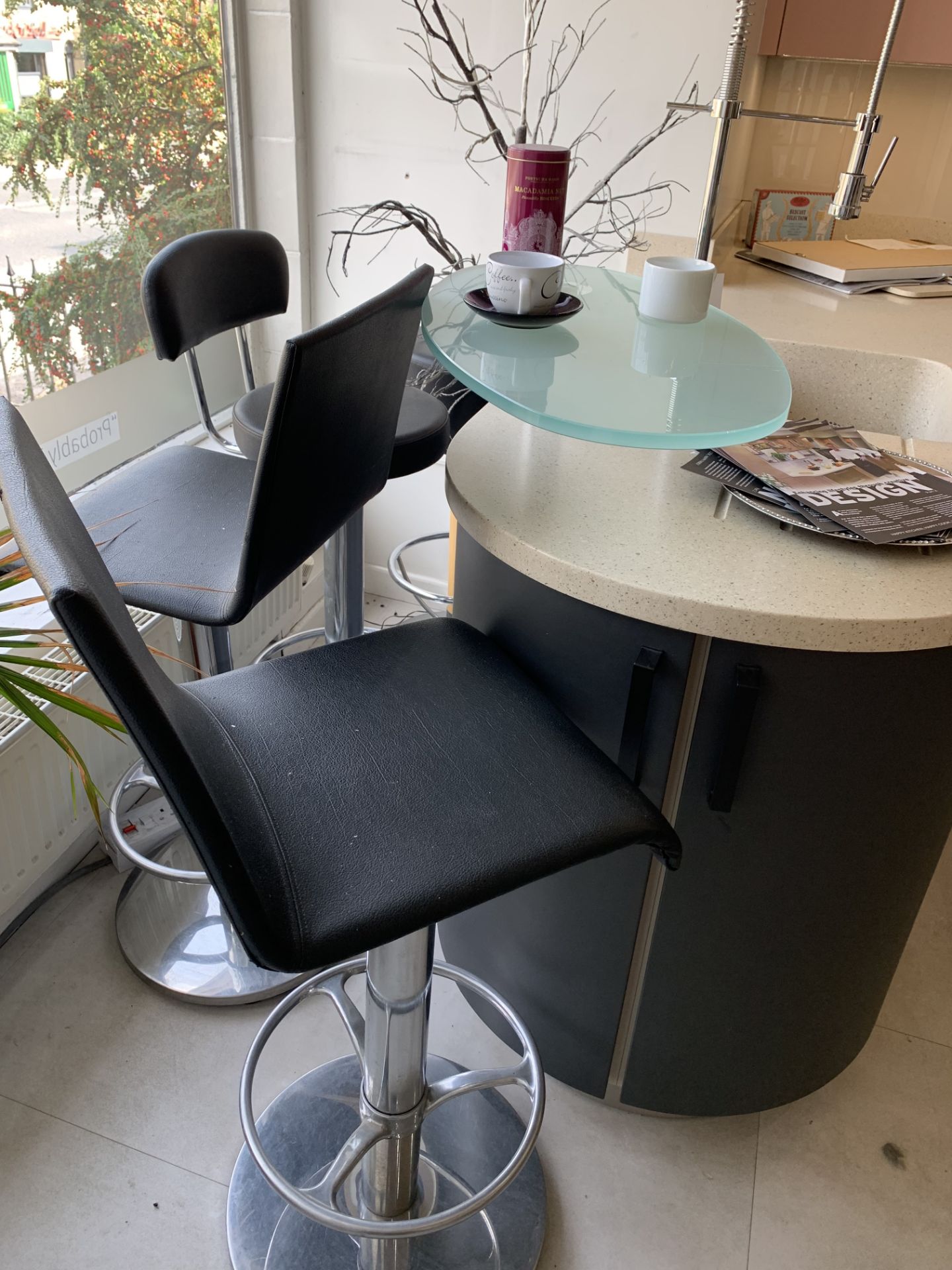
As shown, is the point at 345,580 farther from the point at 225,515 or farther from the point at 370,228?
the point at 370,228

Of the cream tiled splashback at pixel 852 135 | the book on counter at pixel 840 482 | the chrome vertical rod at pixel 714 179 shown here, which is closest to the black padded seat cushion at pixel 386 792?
the book on counter at pixel 840 482

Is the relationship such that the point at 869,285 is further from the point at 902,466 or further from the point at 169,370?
the point at 169,370

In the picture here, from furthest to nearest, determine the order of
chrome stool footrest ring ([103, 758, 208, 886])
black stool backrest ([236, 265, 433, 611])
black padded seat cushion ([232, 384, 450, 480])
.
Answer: chrome stool footrest ring ([103, 758, 208, 886]) < black padded seat cushion ([232, 384, 450, 480]) < black stool backrest ([236, 265, 433, 611])

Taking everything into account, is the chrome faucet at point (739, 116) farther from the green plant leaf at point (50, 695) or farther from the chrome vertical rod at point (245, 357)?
the green plant leaf at point (50, 695)

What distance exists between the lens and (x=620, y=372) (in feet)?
4.07

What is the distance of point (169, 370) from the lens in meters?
2.37

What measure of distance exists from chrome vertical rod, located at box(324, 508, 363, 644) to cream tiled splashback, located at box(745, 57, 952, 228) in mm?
1571

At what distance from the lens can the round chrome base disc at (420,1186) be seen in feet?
4.62

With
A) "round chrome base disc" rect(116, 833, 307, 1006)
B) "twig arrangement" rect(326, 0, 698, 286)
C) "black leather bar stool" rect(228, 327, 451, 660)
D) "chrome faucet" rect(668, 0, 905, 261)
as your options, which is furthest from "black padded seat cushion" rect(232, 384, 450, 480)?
"round chrome base disc" rect(116, 833, 307, 1006)

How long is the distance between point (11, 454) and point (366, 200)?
1.96 metres

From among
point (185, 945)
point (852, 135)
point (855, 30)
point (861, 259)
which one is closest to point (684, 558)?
point (185, 945)

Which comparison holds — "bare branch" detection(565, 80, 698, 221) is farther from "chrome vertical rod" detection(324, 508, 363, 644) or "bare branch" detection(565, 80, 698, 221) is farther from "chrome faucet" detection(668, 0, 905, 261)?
"chrome vertical rod" detection(324, 508, 363, 644)

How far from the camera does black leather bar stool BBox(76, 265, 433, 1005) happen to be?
1.01 meters

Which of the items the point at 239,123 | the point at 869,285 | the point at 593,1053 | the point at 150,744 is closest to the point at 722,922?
the point at 593,1053
